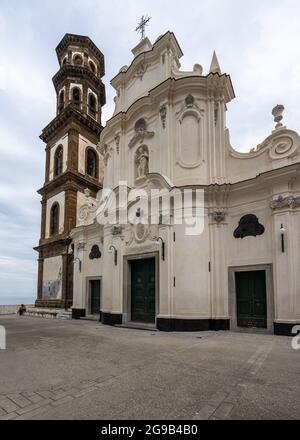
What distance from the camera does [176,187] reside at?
41.6 ft

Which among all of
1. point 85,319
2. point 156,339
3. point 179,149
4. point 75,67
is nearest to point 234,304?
point 156,339

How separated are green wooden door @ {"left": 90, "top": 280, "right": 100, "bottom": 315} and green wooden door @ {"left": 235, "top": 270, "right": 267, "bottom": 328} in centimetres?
924

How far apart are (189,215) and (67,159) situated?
1642 cm

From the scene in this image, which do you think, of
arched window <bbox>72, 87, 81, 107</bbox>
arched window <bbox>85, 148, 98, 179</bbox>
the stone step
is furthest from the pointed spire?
arched window <bbox>72, 87, 81, 107</bbox>

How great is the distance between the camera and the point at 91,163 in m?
27.7

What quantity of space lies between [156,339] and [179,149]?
335 inches

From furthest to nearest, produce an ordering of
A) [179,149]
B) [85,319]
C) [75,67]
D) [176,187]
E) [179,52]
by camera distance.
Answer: [75,67] → [85,319] → [179,52] → [179,149] → [176,187]

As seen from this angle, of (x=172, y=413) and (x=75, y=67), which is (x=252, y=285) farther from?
(x=75, y=67)

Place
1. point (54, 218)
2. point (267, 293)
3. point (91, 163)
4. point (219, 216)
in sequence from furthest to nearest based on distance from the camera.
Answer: point (91, 163) < point (54, 218) < point (219, 216) < point (267, 293)

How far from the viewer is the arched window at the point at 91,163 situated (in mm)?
27188

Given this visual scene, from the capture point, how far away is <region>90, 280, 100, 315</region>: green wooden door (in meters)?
17.9

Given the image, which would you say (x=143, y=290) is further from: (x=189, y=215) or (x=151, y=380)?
(x=151, y=380)

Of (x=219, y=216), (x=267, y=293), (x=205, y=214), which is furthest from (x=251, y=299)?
(x=205, y=214)

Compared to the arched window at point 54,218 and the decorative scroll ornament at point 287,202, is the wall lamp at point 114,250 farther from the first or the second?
the arched window at point 54,218
